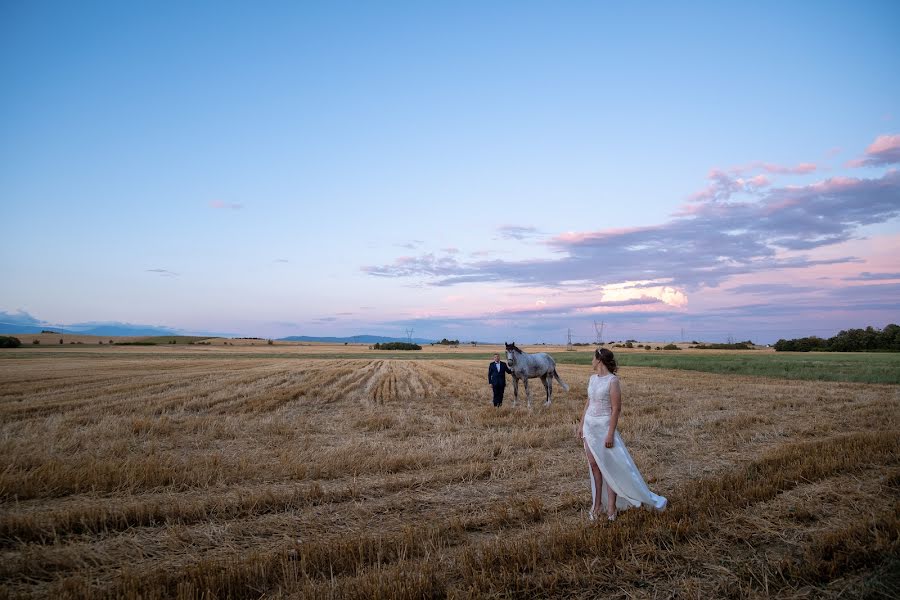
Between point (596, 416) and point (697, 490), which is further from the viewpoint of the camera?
point (697, 490)

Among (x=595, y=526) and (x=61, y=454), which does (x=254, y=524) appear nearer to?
(x=595, y=526)

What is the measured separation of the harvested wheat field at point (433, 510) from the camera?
5.07 meters

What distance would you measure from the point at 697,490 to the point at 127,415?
15961 mm

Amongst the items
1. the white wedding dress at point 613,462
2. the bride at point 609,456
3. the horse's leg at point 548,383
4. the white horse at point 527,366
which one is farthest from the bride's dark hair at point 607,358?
the horse's leg at point 548,383

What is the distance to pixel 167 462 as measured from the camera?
9.76 metres

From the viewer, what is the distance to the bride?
261 inches

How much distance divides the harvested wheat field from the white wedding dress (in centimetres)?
22

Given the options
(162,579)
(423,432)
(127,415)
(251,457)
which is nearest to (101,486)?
(251,457)

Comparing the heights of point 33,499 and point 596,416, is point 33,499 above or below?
below

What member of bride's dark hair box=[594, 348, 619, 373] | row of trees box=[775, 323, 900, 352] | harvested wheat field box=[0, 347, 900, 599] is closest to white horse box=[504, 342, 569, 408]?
harvested wheat field box=[0, 347, 900, 599]

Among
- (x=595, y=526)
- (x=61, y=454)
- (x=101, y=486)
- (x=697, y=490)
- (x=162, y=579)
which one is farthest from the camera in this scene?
(x=61, y=454)

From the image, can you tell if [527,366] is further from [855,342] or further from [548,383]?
[855,342]

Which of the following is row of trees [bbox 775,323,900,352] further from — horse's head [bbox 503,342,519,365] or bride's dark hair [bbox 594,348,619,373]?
bride's dark hair [bbox 594,348,619,373]

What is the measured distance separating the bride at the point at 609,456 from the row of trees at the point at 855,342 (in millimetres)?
97602
